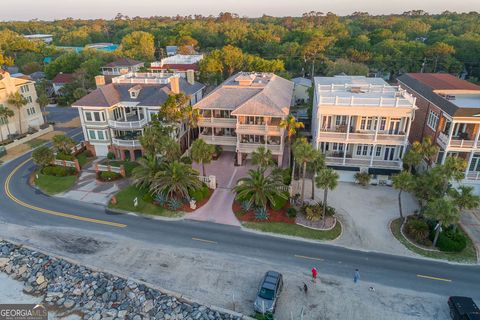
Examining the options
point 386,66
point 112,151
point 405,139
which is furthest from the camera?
point 386,66

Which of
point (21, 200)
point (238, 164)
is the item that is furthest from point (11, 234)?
point (238, 164)

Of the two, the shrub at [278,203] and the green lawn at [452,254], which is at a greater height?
the shrub at [278,203]

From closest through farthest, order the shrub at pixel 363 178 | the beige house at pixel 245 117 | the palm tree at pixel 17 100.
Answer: the shrub at pixel 363 178
the beige house at pixel 245 117
the palm tree at pixel 17 100

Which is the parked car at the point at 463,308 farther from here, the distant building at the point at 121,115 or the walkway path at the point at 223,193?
the distant building at the point at 121,115

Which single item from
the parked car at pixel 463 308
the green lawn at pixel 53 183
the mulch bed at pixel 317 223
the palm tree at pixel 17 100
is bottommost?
the green lawn at pixel 53 183

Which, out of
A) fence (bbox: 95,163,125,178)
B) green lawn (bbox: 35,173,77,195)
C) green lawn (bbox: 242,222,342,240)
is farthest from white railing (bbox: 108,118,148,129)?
green lawn (bbox: 242,222,342,240)

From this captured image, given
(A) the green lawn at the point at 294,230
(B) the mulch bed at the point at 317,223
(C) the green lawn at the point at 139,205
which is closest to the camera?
(A) the green lawn at the point at 294,230

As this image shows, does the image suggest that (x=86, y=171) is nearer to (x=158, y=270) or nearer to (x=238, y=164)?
(x=238, y=164)

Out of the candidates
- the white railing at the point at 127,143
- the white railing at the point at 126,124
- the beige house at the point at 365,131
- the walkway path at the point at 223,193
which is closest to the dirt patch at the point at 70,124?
the white railing at the point at 126,124
